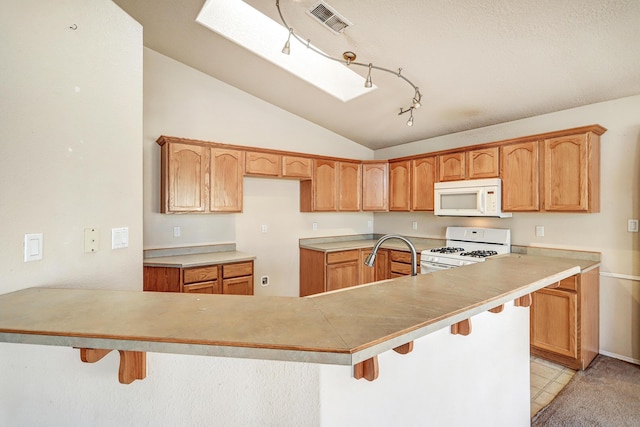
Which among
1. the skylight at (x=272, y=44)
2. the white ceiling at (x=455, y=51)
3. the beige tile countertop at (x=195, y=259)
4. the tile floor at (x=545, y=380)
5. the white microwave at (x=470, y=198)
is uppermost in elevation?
the skylight at (x=272, y=44)

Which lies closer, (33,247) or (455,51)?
(33,247)

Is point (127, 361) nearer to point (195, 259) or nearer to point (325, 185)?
point (195, 259)

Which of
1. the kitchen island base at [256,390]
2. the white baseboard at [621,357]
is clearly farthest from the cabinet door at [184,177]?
→ the white baseboard at [621,357]

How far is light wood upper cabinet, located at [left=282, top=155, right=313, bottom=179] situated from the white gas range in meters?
1.79

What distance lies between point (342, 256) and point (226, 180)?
5.80 feet

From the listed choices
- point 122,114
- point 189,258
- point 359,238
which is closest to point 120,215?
point 122,114

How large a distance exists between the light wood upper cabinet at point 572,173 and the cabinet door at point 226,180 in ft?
10.3

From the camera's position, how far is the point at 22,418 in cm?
115

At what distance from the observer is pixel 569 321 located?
2.54 m

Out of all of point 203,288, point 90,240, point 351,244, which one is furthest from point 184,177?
point 351,244

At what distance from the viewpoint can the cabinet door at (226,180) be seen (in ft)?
10.6

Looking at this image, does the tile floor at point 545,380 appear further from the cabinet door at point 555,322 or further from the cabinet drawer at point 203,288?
the cabinet drawer at point 203,288

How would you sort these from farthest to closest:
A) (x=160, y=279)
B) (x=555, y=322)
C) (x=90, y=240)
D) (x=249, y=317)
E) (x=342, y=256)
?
(x=342, y=256), (x=160, y=279), (x=555, y=322), (x=90, y=240), (x=249, y=317)

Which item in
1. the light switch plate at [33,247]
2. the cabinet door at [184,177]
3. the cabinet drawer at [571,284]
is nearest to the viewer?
the light switch plate at [33,247]
